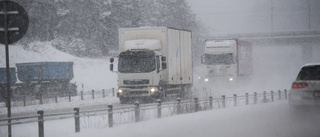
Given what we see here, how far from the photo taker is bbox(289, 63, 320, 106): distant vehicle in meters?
12.3

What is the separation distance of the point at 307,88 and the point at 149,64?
10.1 m

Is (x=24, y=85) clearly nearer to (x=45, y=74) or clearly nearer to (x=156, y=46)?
(x=45, y=74)

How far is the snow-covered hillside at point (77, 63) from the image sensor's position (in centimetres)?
4373

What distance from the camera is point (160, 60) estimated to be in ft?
71.4

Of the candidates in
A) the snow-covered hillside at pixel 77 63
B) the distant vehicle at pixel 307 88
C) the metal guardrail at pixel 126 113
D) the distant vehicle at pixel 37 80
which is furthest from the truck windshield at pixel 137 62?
the snow-covered hillside at pixel 77 63

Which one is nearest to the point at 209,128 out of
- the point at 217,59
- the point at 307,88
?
the point at 307,88

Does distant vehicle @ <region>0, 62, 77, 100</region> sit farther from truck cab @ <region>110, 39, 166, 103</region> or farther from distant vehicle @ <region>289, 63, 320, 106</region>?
distant vehicle @ <region>289, 63, 320, 106</region>

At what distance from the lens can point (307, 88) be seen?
12398 millimetres

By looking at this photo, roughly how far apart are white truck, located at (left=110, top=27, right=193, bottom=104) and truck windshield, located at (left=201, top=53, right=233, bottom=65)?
8.50m

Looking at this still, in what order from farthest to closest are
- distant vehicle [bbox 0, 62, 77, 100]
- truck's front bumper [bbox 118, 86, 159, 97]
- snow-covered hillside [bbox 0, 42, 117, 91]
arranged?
snow-covered hillside [bbox 0, 42, 117, 91] < distant vehicle [bbox 0, 62, 77, 100] < truck's front bumper [bbox 118, 86, 159, 97]

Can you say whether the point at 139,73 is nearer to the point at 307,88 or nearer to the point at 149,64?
the point at 149,64

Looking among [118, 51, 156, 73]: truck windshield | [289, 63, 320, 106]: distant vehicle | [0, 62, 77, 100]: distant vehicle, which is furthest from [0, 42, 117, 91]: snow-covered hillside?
[289, 63, 320, 106]: distant vehicle

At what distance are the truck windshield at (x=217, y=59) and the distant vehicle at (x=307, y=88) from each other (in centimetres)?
1956

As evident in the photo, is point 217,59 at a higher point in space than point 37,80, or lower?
higher
